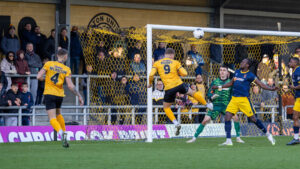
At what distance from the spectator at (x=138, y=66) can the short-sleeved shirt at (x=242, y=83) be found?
4.90 m

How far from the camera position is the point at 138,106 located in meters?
17.0

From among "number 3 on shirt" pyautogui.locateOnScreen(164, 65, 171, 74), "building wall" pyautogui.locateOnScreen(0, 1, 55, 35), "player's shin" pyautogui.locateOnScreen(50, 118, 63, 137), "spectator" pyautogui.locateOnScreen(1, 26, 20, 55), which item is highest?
"building wall" pyautogui.locateOnScreen(0, 1, 55, 35)

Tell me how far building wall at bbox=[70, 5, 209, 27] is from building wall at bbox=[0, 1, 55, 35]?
2.68 ft

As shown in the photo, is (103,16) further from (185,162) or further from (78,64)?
(185,162)

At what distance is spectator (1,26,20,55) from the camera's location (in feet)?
59.6

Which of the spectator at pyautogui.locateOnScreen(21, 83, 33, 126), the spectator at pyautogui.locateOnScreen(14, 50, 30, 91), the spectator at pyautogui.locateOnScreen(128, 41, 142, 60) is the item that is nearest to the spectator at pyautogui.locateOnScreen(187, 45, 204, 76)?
the spectator at pyautogui.locateOnScreen(128, 41, 142, 60)

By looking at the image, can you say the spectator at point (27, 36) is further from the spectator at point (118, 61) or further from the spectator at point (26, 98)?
the spectator at point (118, 61)

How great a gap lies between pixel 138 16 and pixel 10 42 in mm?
5919

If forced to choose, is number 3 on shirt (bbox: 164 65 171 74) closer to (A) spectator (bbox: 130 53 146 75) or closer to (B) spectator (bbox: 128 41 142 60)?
(A) spectator (bbox: 130 53 146 75)

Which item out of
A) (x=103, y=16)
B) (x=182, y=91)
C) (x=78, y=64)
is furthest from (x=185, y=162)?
(x=103, y=16)

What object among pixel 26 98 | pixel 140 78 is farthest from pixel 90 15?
pixel 26 98

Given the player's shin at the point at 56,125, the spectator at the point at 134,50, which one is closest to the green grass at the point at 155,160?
the player's shin at the point at 56,125

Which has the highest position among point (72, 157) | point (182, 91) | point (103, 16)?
point (103, 16)

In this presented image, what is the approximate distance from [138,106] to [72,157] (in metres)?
7.92
